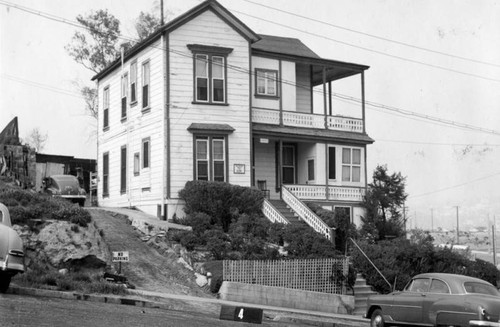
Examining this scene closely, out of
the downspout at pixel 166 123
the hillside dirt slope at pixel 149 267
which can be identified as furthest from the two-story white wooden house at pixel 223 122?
the hillside dirt slope at pixel 149 267

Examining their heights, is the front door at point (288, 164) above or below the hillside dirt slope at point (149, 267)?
above

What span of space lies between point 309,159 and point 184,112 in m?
7.61

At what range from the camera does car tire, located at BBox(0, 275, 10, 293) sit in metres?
16.2

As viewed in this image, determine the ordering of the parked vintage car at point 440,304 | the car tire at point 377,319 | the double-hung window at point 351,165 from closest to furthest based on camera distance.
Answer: the parked vintage car at point 440,304 < the car tire at point 377,319 < the double-hung window at point 351,165

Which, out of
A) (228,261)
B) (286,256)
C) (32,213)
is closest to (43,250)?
(32,213)

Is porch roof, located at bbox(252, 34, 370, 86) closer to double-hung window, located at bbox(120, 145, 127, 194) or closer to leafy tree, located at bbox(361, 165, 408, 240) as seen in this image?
leafy tree, located at bbox(361, 165, 408, 240)

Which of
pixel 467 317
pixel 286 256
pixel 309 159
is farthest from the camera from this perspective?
pixel 309 159

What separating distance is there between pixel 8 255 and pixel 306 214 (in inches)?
652

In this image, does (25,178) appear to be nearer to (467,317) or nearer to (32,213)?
(32,213)

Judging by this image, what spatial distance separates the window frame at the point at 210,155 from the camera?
1227 inches

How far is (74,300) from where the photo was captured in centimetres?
1733

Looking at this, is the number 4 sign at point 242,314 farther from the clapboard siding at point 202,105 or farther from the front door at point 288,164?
the front door at point 288,164

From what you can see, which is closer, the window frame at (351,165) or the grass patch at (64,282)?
the grass patch at (64,282)

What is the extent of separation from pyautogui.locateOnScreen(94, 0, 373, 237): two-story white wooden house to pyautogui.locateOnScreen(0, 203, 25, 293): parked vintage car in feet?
46.3
